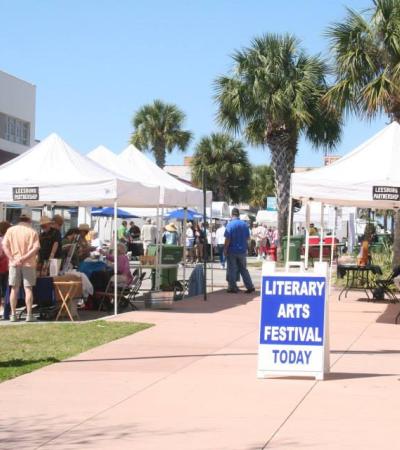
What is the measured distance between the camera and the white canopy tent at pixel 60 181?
15.5 meters

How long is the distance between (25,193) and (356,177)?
18.5 ft

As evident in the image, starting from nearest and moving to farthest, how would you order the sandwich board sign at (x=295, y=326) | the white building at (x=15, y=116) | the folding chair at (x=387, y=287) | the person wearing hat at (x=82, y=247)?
the sandwich board sign at (x=295, y=326)
the person wearing hat at (x=82, y=247)
the folding chair at (x=387, y=287)
the white building at (x=15, y=116)

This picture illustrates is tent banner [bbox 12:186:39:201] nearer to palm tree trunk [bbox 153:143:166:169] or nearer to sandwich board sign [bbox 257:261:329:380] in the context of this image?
sandwich board sign [bbox 257:261:329:380]

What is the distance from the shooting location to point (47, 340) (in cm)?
1240

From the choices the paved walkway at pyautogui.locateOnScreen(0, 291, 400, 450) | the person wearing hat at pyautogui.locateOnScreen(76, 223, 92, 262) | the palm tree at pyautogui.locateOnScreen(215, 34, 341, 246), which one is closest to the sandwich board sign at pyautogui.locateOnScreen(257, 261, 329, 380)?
the paved walkway at pyautogui.locateOnScreen(0, 291, 400, 450)

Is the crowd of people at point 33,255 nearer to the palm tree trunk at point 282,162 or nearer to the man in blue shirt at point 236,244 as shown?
the man in blue shirt at point 236,244

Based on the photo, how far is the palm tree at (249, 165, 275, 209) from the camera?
267 ft

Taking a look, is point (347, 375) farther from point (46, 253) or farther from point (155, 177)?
point (155, 177)

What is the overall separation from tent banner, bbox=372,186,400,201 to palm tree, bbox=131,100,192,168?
40.9 metres

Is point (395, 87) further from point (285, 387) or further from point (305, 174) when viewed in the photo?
point (285, 387)

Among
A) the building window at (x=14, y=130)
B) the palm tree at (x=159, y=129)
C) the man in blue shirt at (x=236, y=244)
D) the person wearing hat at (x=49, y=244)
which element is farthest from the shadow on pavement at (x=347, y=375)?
the palm tree at (x=159, y=129)

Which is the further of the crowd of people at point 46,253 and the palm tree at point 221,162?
the palm tree at point 221,162

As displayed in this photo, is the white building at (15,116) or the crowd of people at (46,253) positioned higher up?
the white building at (15,116)

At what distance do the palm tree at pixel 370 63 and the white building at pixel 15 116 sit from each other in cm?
1628
